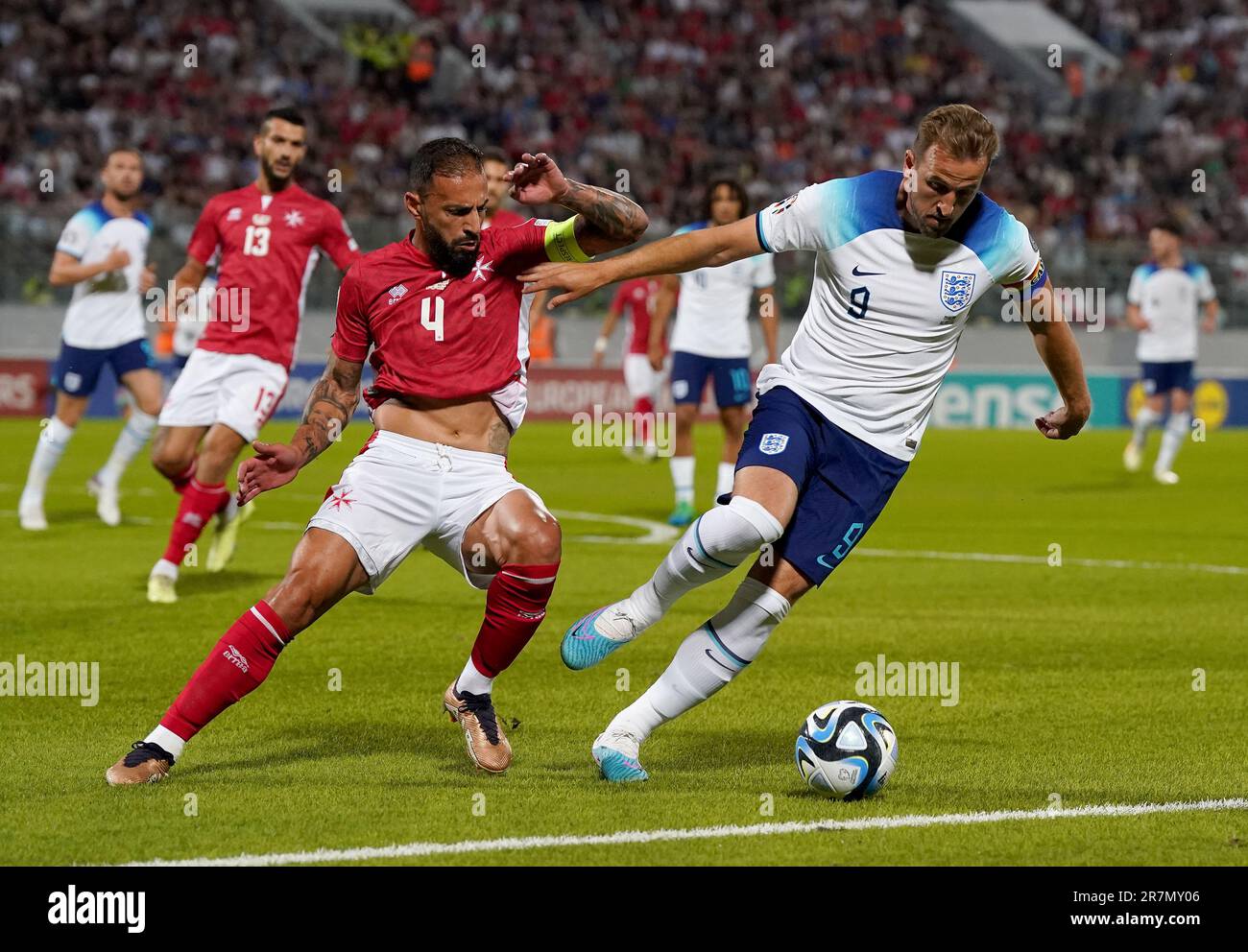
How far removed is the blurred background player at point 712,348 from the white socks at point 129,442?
4.07 meters

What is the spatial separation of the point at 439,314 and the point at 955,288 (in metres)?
1.75

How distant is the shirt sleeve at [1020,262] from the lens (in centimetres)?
599

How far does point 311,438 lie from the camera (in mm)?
5980

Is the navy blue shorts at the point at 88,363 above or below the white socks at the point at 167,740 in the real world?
above

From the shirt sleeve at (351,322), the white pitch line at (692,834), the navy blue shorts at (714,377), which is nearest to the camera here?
the white pitch line at (692,834)

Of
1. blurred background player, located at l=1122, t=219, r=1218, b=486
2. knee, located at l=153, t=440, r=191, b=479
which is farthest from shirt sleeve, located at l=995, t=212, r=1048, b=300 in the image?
blurred background player, located at l=1122, t=219, r=1218, b=486

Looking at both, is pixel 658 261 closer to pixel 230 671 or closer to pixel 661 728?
pixel 230 671

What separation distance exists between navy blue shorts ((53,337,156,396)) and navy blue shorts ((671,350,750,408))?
13.8 ft

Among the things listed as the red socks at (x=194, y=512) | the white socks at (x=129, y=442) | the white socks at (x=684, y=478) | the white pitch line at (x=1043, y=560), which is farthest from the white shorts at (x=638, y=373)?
the red socks at (x=194, y=512)

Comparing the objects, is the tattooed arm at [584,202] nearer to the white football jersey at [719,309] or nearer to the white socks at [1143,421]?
the white football jersey at [719,309]

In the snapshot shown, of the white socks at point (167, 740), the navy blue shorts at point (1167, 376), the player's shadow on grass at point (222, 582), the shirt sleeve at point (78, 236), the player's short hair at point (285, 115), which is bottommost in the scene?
the white socks at point (167, 740)

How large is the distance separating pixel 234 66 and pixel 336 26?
4067 millimetres

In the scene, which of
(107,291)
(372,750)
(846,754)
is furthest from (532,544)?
(107,291)
